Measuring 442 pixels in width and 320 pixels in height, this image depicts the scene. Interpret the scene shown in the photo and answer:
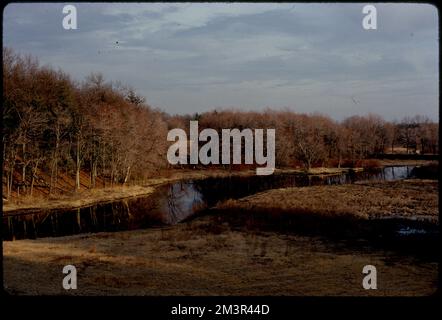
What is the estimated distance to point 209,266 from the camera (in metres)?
12.0

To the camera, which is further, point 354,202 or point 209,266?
point 354,202

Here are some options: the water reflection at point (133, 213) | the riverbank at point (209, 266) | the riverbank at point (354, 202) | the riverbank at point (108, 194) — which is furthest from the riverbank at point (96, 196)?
the riverbank at point (354, 202)

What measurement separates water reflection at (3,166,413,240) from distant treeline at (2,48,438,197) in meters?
4.32

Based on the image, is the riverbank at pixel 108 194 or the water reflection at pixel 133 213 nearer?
the water reflection at pixel 133 213

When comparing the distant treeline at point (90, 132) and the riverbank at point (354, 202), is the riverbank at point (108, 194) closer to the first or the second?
the distant treeline at point (90, 132)

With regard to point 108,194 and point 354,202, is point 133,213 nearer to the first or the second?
point 108,194

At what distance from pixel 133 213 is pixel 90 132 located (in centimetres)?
1082

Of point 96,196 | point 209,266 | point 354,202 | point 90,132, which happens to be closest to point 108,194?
point 96,196

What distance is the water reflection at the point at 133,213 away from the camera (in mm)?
19156

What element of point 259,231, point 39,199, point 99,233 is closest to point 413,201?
point 259,231

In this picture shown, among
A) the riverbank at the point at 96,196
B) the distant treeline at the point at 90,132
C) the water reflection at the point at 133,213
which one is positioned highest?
the distant treeline at the point at 90,132

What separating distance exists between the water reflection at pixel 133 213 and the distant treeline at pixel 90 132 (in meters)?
4.32
